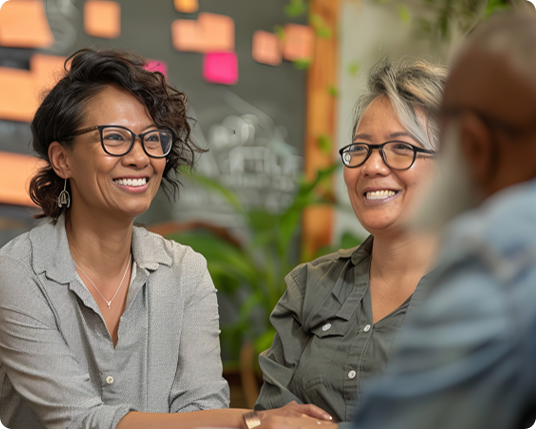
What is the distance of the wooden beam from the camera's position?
3492mm

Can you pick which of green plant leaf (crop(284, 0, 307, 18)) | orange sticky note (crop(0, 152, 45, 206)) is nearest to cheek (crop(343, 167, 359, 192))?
orange sticky note (crop(0, 152, 45, 206))

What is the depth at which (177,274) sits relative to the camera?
1.66 meters

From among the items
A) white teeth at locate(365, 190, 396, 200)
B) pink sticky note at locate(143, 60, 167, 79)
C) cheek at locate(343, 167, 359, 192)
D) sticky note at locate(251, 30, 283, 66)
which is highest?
sticky note at locate(251, 30, 283, 66)

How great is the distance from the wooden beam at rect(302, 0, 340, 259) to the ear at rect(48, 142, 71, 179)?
2.02 meters

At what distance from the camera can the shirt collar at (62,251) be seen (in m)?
1.50

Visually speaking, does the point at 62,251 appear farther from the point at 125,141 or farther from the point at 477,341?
the point at 477,341

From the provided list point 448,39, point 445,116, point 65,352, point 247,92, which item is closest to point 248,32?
point 247,92

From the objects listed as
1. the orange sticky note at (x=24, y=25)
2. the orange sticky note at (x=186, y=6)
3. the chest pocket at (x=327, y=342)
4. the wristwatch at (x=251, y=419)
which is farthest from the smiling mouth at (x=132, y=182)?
the orange sticky note at (x=186, y=6)

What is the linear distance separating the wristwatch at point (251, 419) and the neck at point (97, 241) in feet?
2.09

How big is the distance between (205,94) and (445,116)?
278cm

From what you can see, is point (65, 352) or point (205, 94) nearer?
point (65, 352)

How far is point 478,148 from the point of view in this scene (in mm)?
571

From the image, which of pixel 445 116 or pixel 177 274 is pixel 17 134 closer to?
pixel 177 274

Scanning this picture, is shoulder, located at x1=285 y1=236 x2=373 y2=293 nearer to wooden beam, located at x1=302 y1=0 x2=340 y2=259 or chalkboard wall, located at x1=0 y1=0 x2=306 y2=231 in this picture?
chalkboard wall, located at x1=0 y1=0 x2=306 y2=231
